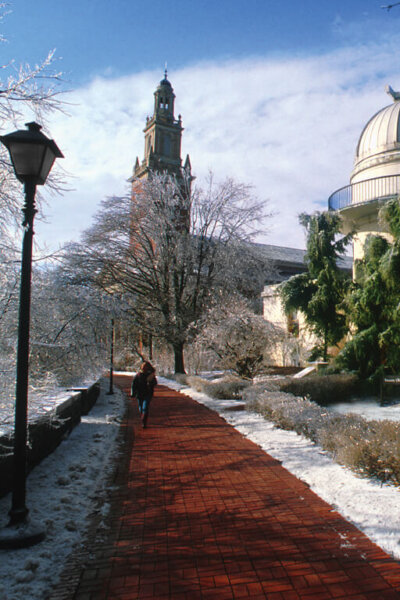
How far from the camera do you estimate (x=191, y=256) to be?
78.0 feet

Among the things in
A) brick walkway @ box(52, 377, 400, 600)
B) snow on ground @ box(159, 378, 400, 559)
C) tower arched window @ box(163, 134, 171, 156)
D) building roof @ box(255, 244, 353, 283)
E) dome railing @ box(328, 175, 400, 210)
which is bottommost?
brick walkway @ box(52, 377, 400, 600)

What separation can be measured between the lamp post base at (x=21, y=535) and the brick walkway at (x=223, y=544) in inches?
18.8

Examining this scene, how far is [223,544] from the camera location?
4.52m

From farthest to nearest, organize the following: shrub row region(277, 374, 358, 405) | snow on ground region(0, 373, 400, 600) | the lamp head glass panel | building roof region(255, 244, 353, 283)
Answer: building roof region(255, 244, 353, 283)
shrub row region(277, 374, 358, 405)
the lamp head glass panel
snow on ground region(0, 373, 400, 600)

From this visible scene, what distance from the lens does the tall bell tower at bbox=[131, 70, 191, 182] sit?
184ft

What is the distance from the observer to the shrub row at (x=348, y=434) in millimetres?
6207

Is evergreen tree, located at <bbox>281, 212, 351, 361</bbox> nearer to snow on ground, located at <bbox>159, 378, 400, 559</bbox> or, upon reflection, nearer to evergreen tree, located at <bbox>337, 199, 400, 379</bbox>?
evergreen tree, located at <bbox>337, 199, 400, 379</bbox>

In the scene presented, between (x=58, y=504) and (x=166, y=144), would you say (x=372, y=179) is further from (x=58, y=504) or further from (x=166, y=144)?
(x=166, y=144)

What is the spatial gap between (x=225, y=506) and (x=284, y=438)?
367cm

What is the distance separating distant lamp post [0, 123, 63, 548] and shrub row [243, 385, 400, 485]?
171 inches

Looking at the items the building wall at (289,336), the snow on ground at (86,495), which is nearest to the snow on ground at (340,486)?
the snow on ground at (86,495)

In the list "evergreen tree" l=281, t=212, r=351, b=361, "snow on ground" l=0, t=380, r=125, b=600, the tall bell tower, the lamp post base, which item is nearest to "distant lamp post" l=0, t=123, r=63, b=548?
the lamp post base

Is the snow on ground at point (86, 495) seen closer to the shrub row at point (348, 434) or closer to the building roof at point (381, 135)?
the shrub row at point (348, 434)

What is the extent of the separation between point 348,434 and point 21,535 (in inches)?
197
